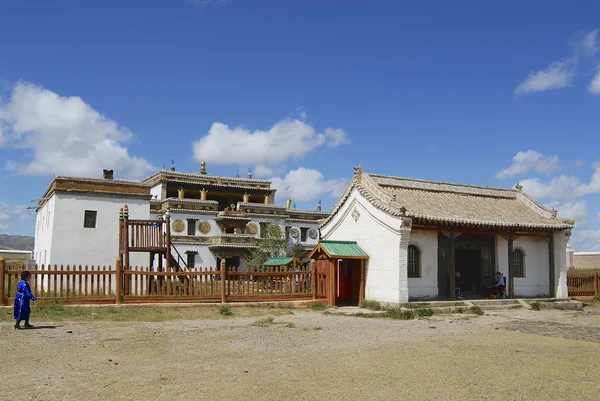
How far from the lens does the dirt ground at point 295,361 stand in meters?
6.73

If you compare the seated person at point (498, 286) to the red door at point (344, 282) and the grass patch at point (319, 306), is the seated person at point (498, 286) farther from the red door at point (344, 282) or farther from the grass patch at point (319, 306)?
the grass patch at point (319, 306)

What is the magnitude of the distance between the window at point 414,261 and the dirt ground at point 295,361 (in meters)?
5.08

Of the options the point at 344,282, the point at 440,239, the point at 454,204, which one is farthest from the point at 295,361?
the point at 454,204

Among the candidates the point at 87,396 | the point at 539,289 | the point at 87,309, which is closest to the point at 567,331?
the point at 539,289

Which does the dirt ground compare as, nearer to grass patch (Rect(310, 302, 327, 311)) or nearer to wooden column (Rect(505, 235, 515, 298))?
grass patch (Rect(310, 302, 327, 311))

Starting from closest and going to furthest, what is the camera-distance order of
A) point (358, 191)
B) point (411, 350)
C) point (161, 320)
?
point (411, 350) < point (161, 320) < point (358, 191)

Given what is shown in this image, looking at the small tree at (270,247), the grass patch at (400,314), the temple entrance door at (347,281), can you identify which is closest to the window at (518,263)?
the temple entrance door at (347,281)

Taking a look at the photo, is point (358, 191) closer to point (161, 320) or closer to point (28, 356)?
point (161, 320)

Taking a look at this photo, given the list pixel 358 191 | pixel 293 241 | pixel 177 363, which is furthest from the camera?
pixel 293 241

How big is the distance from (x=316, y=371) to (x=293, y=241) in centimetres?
3925

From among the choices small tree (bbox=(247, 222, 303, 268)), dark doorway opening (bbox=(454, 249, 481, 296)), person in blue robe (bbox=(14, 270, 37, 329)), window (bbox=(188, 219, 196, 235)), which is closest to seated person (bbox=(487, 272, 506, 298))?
dark doorway opening (bbox=(454, 249, 481, 296))

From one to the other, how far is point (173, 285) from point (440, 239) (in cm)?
995

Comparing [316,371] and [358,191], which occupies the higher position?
[358,191]

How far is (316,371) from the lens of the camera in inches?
310
